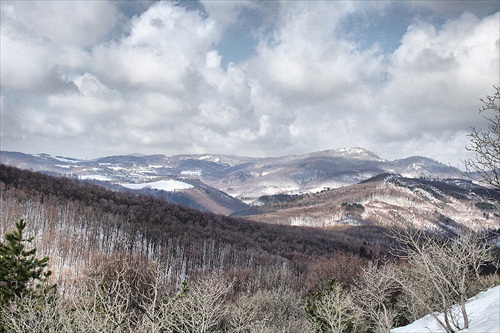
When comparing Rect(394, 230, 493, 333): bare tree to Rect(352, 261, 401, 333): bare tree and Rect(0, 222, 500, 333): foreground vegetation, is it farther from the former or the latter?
Rect(352, 261, 401, 333): bare tree

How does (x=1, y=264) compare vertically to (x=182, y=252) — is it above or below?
above

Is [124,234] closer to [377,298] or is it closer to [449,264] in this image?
[377,298]

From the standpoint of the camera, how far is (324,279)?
238 feet

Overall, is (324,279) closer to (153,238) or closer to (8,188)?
(153,238)

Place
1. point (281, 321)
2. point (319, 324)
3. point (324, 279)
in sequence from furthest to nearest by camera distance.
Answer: point (324, 279), point (281, 321), point (319, 324)

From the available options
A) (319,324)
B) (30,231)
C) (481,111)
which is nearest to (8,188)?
(30,231)

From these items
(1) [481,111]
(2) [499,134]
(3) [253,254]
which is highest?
(1) [481,111]

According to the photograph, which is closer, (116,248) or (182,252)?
(116,248)

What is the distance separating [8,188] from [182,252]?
301ft

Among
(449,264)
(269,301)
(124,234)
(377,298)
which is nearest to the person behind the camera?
(449,264)

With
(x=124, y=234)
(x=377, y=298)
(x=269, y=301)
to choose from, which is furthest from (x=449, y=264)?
(x=124, y=234)

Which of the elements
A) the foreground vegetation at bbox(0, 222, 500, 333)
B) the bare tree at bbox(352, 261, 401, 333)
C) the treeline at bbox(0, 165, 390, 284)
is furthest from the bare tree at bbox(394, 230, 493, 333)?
the treeline at bbox(0, 165, 390, 284)

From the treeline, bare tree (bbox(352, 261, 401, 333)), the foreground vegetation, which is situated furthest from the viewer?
the treeline

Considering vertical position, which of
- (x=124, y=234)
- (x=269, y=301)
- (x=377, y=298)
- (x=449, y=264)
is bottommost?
(x=124, y=234)
